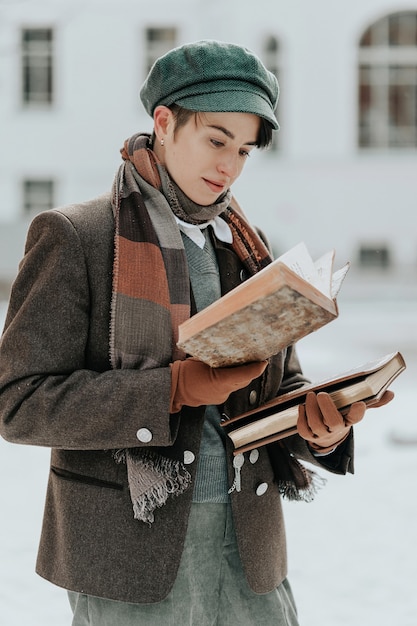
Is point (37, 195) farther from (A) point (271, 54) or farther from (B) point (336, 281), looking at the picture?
(B) point (336, 281)

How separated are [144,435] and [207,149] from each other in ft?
1.69

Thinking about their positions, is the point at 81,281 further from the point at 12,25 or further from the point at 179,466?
the point at 12,25

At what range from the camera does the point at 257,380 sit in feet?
6.29

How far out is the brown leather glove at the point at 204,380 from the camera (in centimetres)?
164

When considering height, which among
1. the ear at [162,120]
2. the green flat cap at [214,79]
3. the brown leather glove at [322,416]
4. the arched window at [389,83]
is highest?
the arched window at [389,83]

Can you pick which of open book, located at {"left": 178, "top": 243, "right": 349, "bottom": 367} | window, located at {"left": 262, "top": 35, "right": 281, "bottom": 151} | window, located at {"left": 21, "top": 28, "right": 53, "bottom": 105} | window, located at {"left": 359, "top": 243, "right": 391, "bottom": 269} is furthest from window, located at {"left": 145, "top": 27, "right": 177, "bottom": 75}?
open book, located at {"left": 178, "top": 243, "right": 349, "bottom": 367}

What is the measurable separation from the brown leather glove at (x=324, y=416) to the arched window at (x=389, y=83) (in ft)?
60.4

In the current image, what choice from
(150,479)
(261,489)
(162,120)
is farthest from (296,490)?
(162,120)

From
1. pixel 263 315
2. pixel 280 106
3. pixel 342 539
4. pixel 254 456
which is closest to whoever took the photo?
pixel 263 315

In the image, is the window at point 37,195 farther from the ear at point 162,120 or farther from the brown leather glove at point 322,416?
the brown leather glove at point 322,416

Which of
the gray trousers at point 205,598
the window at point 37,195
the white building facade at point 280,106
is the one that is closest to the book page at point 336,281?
the gray trousers at point 205,598

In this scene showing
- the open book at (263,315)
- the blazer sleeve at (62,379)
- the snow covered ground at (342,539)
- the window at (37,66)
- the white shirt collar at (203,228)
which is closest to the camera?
the open book at (263,315)

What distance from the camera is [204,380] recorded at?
5.43 ft

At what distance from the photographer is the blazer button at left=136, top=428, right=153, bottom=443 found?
1718 mm
